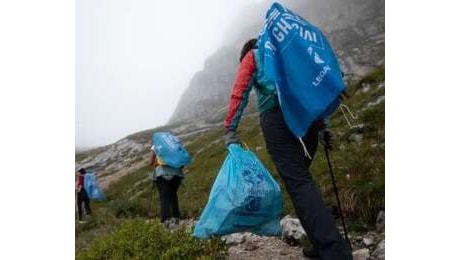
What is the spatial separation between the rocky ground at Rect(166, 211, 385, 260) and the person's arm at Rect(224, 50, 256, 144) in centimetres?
87

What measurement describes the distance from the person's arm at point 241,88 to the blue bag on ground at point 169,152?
2860 millimetres

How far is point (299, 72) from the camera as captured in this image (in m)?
3.04

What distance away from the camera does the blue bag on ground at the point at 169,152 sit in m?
6.07

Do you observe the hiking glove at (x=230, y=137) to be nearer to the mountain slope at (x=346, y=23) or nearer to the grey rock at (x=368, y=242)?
the grey rock at (x=368, y=242)

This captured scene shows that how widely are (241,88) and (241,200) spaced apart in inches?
28.0

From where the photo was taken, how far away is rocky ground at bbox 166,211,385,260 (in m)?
3.54

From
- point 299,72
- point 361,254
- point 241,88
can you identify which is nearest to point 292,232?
point 361,254

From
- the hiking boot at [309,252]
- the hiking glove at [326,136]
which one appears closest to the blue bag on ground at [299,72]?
the hiking glove at [326,136]

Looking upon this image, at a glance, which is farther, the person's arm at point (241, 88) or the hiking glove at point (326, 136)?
the hiking glove at point (326, 136)

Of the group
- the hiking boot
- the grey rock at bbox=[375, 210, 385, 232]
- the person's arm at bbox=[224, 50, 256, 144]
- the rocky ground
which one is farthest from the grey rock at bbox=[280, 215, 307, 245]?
the person's arm at bbox=[224, 50, 256, 144]
